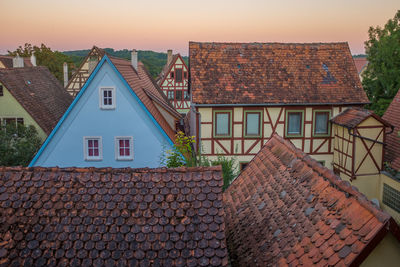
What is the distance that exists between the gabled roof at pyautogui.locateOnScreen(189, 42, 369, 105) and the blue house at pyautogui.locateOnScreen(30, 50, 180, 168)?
9.69 ft

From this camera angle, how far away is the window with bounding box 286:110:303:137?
18.4 m

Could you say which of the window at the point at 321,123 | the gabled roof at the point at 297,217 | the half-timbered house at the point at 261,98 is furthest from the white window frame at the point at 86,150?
the window at the point at 321,123

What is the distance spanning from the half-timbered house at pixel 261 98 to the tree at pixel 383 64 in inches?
137

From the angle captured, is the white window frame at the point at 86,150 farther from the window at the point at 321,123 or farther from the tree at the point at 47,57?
the tree at the point at 47,57

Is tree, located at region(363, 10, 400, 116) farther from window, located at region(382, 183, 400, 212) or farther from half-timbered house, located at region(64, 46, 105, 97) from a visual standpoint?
half-timbered house, located at region(64, 46, 105, 97)

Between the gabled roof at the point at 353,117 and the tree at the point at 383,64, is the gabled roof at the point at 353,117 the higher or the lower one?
the lower one

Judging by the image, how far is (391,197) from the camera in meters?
15.2

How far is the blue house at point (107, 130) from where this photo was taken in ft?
50.8

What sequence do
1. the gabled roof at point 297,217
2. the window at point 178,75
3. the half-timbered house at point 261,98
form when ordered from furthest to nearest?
the window at point 178,75 < the half-timbered house at point 261,98 < the gabled roof at point 297,217

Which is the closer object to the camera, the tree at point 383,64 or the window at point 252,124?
the window at point 252,124

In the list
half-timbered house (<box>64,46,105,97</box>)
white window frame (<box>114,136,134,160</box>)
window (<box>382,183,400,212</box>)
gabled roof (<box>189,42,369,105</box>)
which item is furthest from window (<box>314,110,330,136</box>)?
half-timbered house (<box>64,46,105,97</box>)

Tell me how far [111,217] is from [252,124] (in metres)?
13.6

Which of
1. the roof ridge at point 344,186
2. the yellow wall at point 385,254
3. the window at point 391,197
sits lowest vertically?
the window at point 391,197

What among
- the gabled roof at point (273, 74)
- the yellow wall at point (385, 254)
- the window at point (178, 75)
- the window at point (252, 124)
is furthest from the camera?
the window at point (178, 75)
